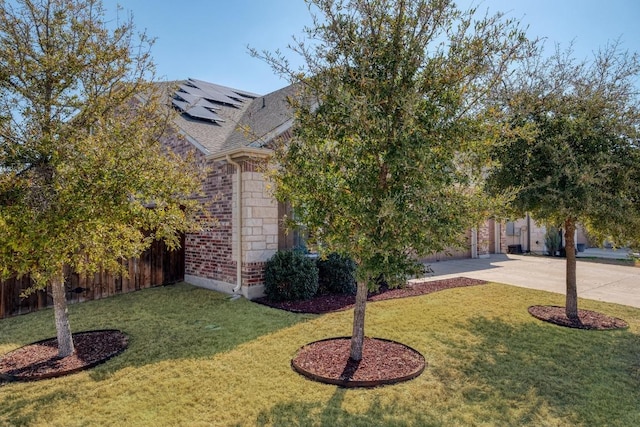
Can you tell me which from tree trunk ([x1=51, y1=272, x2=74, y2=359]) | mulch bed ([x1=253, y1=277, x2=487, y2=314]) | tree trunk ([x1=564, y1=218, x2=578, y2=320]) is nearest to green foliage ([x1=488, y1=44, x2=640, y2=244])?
tree trunk ([x1=564, y1=218, x2=578, y2=320])

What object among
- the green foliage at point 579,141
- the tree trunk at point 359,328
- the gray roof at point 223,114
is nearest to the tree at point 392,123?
the tree trunk at point 359,328

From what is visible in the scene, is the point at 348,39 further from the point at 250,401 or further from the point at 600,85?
the point at 600,85

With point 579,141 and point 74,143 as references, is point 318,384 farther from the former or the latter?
point 579,141

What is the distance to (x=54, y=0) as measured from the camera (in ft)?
15.5

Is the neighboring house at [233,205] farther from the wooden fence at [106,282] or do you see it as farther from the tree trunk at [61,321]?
the tree trunk at [61,321]

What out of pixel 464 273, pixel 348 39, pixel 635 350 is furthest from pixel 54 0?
pixel 464 273

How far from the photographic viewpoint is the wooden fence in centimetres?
747

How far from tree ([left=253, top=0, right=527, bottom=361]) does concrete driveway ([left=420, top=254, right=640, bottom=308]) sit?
5.66 metres

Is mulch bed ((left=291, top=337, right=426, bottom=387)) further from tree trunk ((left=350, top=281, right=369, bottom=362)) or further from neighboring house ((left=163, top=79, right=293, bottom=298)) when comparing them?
neighboring house ((left=163, top=79, right=293, bottom=298))

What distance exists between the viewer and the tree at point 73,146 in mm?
4207

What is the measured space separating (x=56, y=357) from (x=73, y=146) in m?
2.93

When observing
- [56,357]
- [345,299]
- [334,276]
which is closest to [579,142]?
[345,299]

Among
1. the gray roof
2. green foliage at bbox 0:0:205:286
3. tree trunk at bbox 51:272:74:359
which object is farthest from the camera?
the gray roof

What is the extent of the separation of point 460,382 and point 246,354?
2.76m
